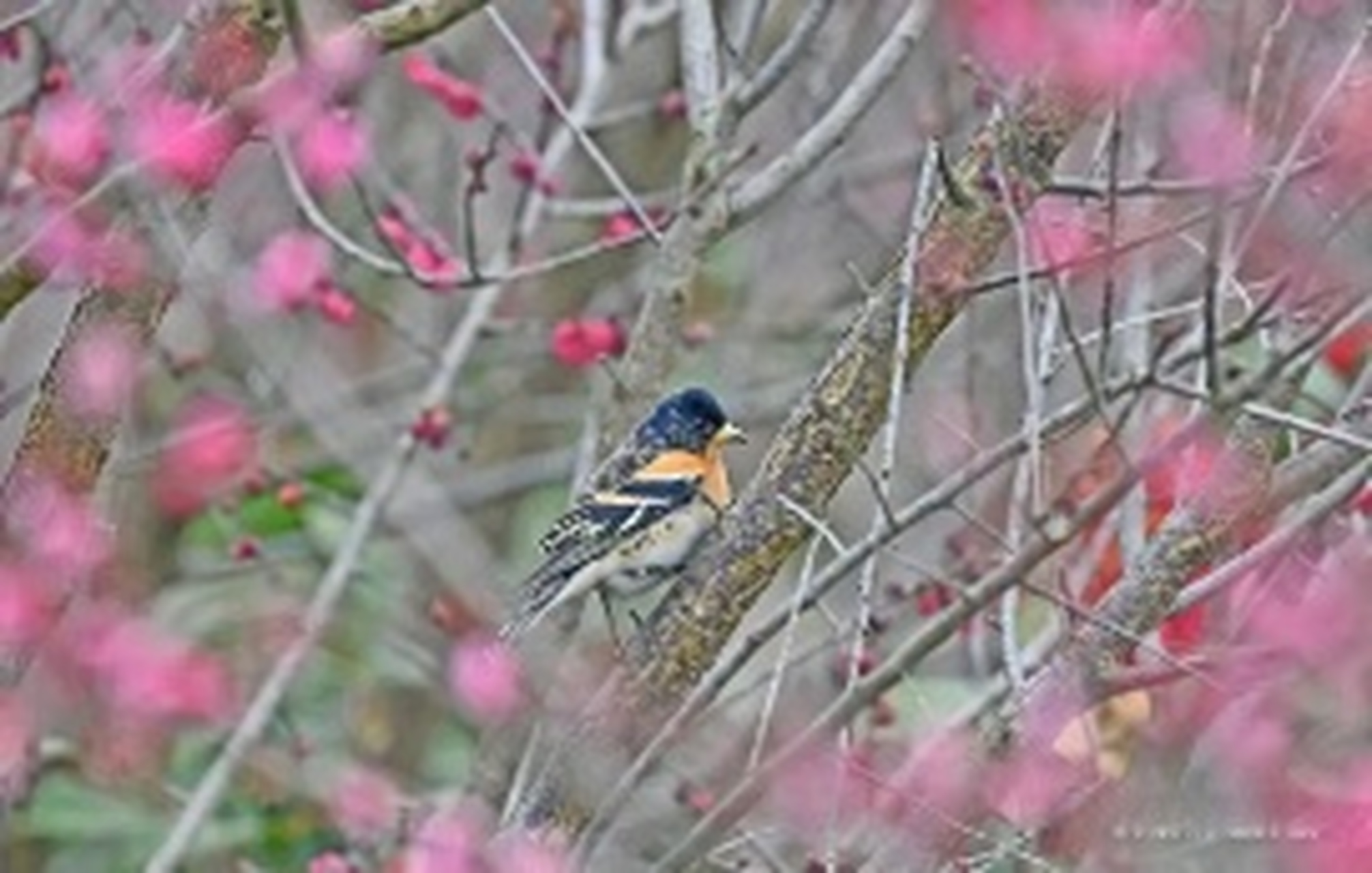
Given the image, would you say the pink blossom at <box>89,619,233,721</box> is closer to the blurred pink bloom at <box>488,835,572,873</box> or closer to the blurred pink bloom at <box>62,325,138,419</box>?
the blurred pink bloom at <box>62,325,138,419</box>

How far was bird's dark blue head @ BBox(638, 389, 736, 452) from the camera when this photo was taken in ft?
18.1

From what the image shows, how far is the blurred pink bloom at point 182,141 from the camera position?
14.8 ft

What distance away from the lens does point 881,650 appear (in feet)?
21.3

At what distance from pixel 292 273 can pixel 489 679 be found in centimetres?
219

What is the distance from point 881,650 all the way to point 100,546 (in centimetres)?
213

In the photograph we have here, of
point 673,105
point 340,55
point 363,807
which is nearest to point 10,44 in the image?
point 340,55

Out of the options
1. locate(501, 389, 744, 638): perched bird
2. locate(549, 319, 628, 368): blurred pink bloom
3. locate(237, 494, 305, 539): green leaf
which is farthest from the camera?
locate(237, 494, 305, 539): green leaf

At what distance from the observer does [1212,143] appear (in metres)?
4.43

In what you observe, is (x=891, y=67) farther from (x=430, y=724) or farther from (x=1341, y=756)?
(x=430, y=724)

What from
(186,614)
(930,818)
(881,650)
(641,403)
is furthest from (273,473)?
(930,818)

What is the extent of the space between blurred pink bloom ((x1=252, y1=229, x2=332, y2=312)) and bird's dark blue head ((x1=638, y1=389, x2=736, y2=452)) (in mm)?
1134

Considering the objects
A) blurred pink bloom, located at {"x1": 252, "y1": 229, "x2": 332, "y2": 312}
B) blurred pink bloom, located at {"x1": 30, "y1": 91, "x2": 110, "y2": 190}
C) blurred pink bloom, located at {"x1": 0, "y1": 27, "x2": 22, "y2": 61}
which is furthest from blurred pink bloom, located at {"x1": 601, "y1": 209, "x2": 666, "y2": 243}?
blurred pink bloom, located at {"x1": 0, "y1": 27, "x2": 22, "y2": 61}

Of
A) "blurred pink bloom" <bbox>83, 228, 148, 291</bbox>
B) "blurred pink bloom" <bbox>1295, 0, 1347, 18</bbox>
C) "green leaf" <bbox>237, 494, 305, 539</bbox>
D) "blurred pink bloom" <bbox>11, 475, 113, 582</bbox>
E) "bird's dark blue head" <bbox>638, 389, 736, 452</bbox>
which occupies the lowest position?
"green leaf" <bbox>237, 494, 305, 539</bbox>

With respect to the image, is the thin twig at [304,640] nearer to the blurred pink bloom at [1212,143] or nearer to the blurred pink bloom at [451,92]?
the blurred pink bloom at [451,92]
